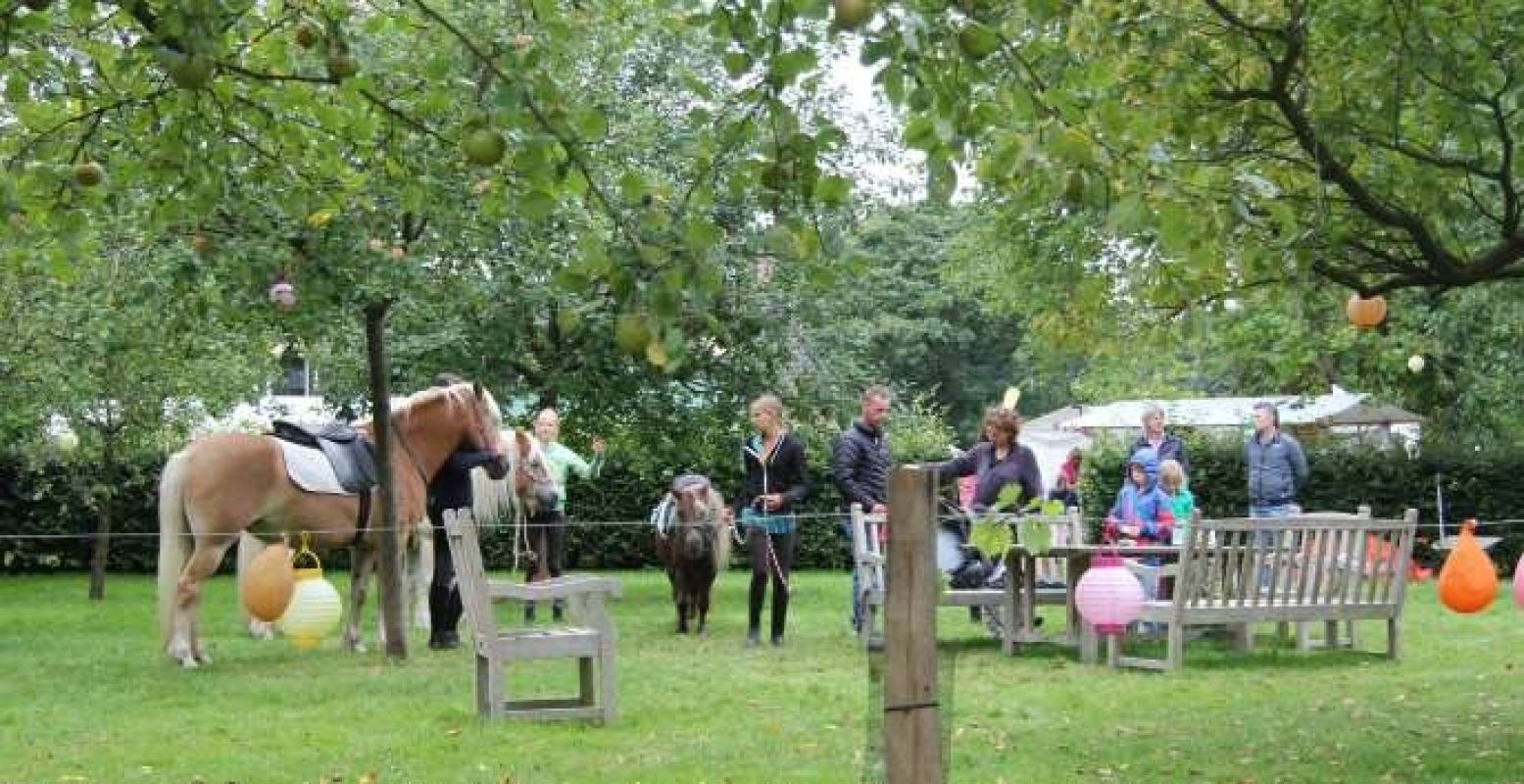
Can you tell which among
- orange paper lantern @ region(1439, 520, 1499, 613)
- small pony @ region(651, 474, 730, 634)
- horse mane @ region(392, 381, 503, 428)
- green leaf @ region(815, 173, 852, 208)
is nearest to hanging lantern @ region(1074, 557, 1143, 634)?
orange paper lantern @ region(1439, 520, 1499, 613)

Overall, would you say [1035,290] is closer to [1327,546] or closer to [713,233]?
[1327,546]

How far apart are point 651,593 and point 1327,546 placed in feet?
30.7

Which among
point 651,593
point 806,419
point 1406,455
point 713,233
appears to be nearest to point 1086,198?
point 713,233

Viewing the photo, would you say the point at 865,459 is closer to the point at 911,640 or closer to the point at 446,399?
the point at 446,399

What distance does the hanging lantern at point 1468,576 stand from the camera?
35.0ft

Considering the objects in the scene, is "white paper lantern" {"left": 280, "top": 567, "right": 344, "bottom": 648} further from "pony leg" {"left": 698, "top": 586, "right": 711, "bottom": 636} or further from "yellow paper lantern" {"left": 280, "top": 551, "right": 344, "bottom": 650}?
"pony leg" {"left": 698, "top": 586, "right": 711, "bottom": 636}

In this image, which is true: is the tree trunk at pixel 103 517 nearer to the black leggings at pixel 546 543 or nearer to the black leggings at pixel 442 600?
the black leggings at pixel 546 543

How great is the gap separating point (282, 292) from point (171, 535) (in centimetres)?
210

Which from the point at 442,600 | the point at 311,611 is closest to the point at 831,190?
the point at 311,611

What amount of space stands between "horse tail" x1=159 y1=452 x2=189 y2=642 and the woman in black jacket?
384 cm

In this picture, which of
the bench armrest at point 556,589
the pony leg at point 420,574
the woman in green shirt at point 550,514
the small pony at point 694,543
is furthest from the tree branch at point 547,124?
the woman in green shirt at point 550,514

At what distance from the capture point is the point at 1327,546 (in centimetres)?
1250

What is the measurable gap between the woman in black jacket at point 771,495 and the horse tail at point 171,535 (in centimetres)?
384

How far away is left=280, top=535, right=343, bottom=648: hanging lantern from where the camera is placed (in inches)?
433
